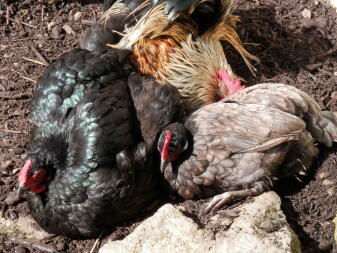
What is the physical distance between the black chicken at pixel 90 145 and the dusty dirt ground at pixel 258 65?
28 centimetres

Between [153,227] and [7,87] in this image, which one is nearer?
[153,227]

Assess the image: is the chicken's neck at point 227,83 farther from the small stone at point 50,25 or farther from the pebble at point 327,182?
the small stone at point 50,25

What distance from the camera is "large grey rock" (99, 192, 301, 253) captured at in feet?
12.0

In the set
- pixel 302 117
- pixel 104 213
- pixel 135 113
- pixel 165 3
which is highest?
pixel 165 3

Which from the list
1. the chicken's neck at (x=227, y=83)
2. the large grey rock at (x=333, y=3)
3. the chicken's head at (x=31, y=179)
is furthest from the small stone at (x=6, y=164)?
the large grey rock at (x=333, y=3)

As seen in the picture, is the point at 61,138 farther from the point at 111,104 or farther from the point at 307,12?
the point at 307,12

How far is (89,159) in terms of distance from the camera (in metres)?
4.07

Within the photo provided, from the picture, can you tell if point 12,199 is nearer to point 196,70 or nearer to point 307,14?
point 196,70

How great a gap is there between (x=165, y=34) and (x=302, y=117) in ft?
4.73

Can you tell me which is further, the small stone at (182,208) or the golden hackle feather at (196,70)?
the golden hackle feather at (196,70)

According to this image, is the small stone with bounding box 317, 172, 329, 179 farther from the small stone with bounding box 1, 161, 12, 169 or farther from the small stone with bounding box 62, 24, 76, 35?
the small stone with bounding box 62, 24, 76, 35

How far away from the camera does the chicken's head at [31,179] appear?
3.96 meters

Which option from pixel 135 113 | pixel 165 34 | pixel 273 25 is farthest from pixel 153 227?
pixel 273 25

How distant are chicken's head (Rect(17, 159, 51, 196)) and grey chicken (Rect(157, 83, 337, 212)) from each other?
888mm
